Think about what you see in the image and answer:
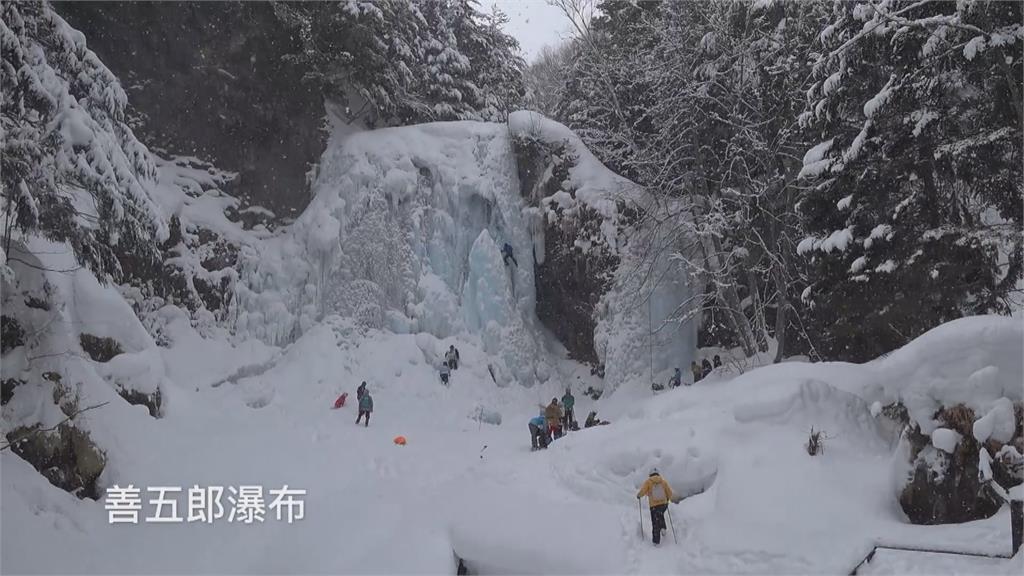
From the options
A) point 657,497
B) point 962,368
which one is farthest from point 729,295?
point 657,497

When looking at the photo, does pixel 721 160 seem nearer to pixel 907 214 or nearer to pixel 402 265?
pixel 907 214

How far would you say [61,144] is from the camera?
6875 millimetres

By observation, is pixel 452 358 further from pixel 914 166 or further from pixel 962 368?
pixel 962 368

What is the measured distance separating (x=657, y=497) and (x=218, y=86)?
1585 cm

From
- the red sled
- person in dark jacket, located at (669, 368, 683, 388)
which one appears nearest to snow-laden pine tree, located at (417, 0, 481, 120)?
the red sled

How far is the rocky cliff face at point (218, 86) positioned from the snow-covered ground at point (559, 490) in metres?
7.66

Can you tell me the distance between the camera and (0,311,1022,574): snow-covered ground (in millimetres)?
6941

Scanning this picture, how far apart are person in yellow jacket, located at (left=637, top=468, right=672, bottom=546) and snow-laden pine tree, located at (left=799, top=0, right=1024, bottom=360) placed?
15.8 ft

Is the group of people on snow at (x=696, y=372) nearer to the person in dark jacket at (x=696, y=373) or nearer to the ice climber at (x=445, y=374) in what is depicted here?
the person in dark jacket at (x=696, y=373)

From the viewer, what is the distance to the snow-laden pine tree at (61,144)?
20.8 feet

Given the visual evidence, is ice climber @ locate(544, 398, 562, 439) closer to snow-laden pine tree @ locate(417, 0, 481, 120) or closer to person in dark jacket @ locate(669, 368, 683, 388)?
person in dark jacket @ locate(669, 368, 683, 388)

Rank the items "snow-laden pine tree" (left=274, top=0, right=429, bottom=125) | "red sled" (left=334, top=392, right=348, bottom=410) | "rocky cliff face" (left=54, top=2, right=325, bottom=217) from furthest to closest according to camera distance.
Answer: "snow-laden pine tree" (left=274, top=0, right=429, bottom=125)
"rocky cliff face" (left=54, top=2, right=325, bottom=217)
"red sled" (left=334, top=392, right=348, bottom=410)

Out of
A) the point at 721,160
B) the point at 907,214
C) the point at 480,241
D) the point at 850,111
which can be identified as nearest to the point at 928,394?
the point at 907,214

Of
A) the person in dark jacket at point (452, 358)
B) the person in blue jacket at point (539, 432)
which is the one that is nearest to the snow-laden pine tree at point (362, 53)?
the person in dark jacket at point (452, 358)
